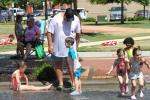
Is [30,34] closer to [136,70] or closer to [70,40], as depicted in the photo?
[70,40]

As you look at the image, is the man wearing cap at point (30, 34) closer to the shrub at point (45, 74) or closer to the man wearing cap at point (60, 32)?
the shrub at point (45, 74)

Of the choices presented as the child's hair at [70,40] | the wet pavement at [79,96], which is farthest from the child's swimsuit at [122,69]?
the child's hair at [70,40]

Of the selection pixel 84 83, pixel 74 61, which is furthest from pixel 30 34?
pixel 74 61

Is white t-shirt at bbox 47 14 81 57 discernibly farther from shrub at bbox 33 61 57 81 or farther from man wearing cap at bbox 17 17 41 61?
man wearing cap at bbox 17 17 41 61

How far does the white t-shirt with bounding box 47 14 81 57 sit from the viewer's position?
642 centimetres

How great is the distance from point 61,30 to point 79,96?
1.64m

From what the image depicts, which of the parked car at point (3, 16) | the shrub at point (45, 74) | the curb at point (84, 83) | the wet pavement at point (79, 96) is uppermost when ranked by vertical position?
the parked car at point (3, 16)

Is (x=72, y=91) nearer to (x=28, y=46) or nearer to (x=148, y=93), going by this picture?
(x=148, y=93)

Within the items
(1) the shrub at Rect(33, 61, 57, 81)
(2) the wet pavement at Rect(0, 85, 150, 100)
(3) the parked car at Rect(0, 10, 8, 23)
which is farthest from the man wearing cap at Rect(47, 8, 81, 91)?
(3) the parked car at Rect(0, 10, 8, 23)

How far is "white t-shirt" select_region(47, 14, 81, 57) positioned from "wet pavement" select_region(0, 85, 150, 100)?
100 centimetres

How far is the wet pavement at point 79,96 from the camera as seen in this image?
5.74m

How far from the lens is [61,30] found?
6422mm

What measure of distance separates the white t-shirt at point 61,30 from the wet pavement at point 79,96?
3.29ft

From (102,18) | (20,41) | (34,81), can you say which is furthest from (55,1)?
(34,81)
